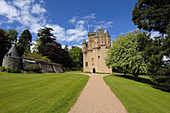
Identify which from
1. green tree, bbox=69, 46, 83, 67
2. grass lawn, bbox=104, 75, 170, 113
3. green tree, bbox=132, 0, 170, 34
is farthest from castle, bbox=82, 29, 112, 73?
grass lawn, bbox=104, 75, 170, 113

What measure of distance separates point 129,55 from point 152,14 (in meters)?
7.97

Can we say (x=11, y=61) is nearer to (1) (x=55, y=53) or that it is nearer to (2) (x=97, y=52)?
(1) (x=55, y=53)

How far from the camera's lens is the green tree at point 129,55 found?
16.8 m

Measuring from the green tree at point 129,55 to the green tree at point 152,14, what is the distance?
8.66 ft

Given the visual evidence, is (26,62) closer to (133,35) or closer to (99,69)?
(99,69)

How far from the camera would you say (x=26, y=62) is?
68.8ft

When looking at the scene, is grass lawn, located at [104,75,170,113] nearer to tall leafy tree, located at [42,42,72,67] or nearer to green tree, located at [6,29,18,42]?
tall leafy tree, located at [42,42,72,67]

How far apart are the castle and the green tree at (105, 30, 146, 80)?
33.7 feet

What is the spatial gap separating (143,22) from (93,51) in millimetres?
21467

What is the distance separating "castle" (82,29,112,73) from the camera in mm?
31953

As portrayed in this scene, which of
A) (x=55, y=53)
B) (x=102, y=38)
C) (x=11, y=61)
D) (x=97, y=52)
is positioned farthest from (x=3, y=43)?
(x=102, y=38)

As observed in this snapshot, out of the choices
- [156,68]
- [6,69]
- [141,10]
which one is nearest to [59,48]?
[6,69]

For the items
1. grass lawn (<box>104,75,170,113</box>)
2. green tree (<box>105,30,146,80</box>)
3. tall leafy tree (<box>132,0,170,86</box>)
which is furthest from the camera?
green tree (<box>105,30,146,80</box>)

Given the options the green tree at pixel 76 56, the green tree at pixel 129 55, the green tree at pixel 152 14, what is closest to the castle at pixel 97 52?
the green tree at pixel 129 55
